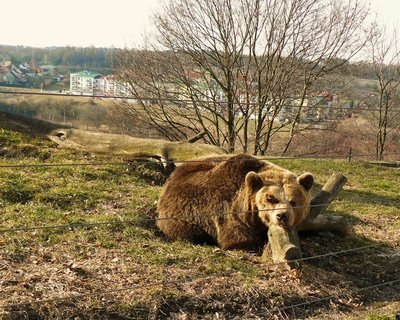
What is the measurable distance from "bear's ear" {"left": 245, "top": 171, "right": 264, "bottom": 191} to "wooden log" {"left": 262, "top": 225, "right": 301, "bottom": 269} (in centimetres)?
58

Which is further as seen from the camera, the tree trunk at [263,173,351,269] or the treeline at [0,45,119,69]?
the treeline at [0,45,119,69]

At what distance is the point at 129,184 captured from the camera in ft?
28.9

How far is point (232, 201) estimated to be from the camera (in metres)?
6.49

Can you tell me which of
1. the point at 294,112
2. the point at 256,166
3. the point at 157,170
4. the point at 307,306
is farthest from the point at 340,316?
the point at 294,112

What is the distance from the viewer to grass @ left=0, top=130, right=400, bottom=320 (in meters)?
4.59

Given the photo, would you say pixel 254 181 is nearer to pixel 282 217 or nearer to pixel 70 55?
pixel 282 217

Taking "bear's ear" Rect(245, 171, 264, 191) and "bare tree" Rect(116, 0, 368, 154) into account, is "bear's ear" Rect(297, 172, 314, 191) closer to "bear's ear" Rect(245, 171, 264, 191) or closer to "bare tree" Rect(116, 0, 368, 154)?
"bear's ear" Rect(245, 171, 264, 191)

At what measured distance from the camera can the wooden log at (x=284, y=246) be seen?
212 inches

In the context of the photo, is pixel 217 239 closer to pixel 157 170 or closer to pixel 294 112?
pixel 157 170

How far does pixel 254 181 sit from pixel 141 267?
5.67 feet

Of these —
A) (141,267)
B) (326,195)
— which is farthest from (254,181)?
(141,267)

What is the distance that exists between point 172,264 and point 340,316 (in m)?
1.82

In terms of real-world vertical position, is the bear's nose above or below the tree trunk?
above

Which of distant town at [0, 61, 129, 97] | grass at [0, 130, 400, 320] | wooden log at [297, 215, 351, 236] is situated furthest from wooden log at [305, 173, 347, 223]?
distant town at [0, 61, 129, 97]
